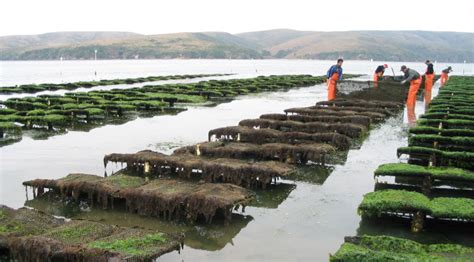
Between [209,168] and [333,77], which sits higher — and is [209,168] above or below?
below

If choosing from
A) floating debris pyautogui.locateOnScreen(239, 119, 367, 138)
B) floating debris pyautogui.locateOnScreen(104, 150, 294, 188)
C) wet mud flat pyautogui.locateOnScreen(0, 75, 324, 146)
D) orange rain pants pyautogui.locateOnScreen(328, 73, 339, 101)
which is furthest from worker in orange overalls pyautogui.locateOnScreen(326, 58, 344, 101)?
floating debris pyautogui.locateOnScreen(104, 150, 294, 188)

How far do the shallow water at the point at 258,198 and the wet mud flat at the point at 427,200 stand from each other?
1.03 feet

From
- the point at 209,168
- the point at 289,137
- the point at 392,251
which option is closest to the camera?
the point at 392,251

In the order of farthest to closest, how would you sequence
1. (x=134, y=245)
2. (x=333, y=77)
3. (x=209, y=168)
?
(x=333, y=77), (x=209, y=168), (x=134, y=245)

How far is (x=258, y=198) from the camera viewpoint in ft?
37.5

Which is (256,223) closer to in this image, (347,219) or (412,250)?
(347,219)

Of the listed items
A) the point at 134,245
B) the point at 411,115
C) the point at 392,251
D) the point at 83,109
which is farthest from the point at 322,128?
the point at 83,109

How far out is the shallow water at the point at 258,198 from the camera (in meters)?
8.63

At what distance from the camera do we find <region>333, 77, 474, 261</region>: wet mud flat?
7.18 metres

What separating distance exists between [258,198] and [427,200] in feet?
12.0

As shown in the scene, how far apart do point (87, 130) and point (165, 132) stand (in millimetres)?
3430

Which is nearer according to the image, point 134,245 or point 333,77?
point 134,245

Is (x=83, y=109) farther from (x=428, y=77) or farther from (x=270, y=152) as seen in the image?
(x=428, y=77)

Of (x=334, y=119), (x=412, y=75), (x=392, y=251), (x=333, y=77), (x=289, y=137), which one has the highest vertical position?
(x=412, y=75)
